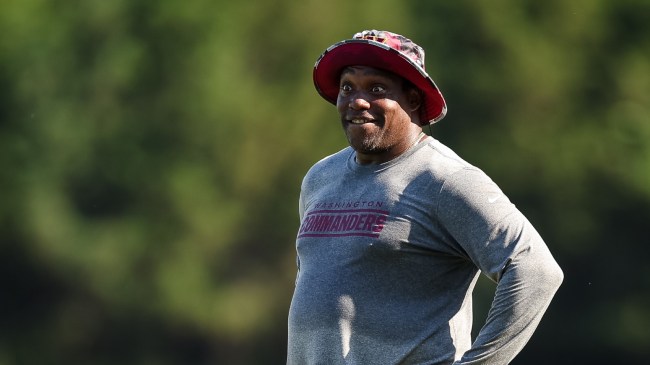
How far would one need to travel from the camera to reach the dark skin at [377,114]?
107 inches

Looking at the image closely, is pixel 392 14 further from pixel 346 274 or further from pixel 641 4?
pixel 346 274

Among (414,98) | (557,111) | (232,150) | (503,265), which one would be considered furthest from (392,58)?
(232,150)

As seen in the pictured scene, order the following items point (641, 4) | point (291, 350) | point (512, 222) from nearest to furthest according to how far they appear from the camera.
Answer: point (512, 222)
point (291, 350)
point (641, 4)

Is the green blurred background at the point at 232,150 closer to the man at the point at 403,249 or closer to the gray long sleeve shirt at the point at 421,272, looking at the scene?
the man at the point at 403,249

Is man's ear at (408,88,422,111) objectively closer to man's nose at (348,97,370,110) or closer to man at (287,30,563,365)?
man at (287,30,563,365)

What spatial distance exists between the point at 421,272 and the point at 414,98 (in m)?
0.42

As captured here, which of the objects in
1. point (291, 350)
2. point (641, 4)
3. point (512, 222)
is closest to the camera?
point (512, 222)

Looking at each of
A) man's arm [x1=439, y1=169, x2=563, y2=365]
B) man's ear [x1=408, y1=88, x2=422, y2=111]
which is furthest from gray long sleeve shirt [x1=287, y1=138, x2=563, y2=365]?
man's ear [x1=408, y1=88, x2=422, y2=111]

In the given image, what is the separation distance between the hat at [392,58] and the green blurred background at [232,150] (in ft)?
15.1

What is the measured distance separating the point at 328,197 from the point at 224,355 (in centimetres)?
499

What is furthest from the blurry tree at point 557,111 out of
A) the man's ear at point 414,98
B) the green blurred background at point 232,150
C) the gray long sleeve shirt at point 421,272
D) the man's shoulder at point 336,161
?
the gray long sleeve shirt at point 421,272

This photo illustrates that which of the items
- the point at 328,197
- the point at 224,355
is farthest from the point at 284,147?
the point at 328,197

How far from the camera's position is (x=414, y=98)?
A: 279cm

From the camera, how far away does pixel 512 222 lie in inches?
98.2
